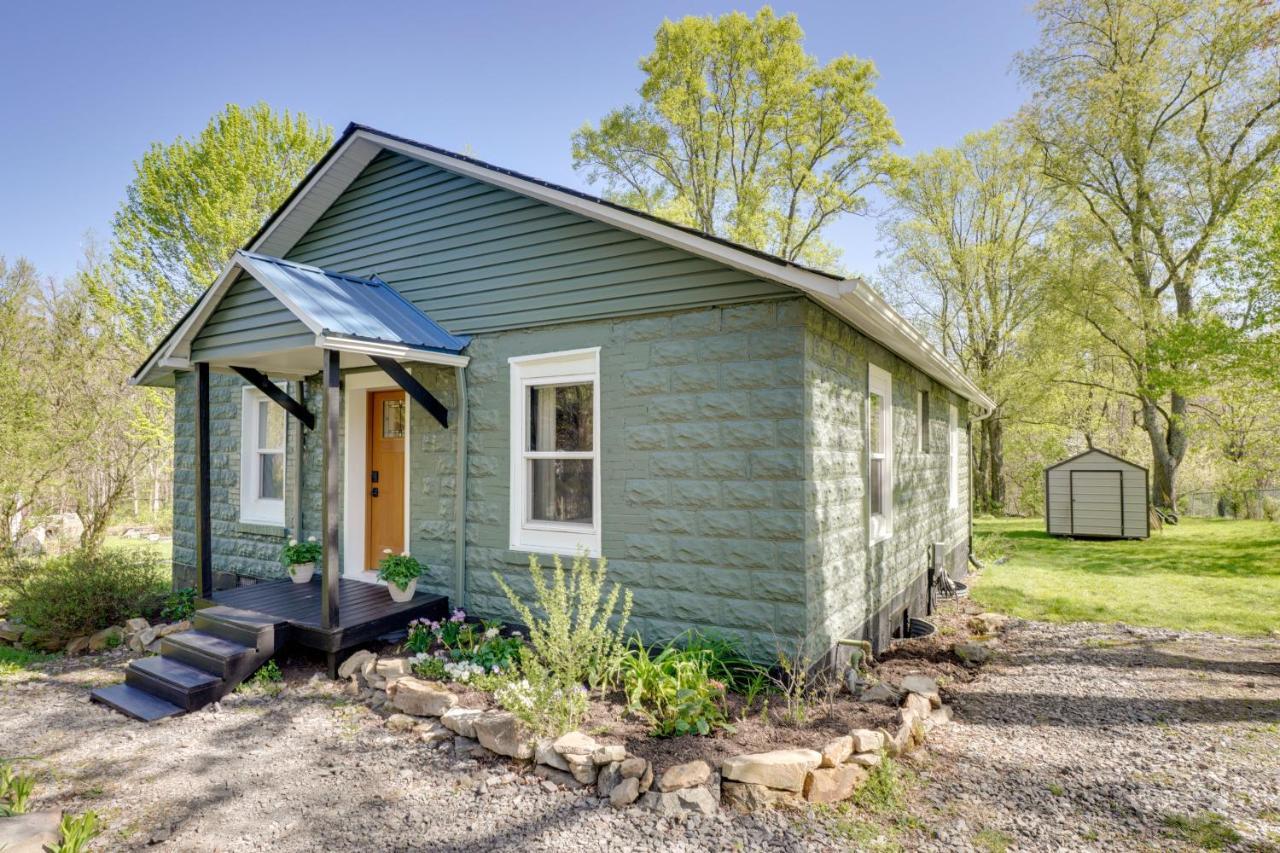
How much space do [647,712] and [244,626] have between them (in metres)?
3.50

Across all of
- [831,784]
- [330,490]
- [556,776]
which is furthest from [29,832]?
[831,784]

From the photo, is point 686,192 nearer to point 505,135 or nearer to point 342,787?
point 505,135

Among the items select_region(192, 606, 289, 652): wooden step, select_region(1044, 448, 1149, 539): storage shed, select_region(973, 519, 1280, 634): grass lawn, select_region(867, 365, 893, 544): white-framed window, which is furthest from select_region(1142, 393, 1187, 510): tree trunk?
select_region(192, 606, 289, 652): wooden step

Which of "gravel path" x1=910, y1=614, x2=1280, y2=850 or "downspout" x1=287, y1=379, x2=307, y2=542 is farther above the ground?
"downspout" x1=287, y1=379, x2=307, y2=542

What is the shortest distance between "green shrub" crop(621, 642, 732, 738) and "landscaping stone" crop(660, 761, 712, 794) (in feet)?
1.42

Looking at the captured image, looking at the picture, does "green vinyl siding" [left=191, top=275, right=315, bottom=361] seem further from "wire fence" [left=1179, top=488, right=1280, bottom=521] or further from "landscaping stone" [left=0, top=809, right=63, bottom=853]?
"wire fence" [left=1179, top=488, right=1280, bottom=521]

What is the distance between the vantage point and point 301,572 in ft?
22.9

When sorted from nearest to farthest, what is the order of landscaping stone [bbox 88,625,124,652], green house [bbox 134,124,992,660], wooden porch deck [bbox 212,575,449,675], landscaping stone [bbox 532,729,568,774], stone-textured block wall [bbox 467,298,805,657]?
landscaping stone [bbox 532,729,568,774], stone-textured block wall [bbox 467,298,805,657], green house [bbox 134,124,992,660], wooden porch deck [bbox 212,575,449,675], landscaping stone [bbox 88,625,124,652]

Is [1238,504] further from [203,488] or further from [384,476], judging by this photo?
[203,488]

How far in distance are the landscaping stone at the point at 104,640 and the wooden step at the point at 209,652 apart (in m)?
1.86

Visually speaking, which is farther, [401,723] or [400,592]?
[400,592]

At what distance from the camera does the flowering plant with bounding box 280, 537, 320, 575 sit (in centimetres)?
692

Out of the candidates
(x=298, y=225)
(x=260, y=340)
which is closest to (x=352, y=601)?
(x=260, y=340)

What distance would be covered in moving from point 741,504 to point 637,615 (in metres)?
1.27
